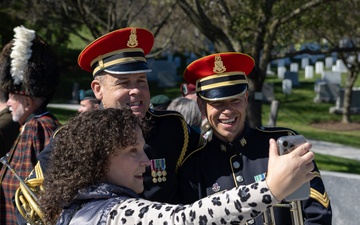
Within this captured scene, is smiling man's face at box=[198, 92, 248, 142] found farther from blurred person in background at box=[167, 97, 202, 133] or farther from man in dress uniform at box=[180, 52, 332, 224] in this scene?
blurred person in background at box=[167, 97, 202, 133]

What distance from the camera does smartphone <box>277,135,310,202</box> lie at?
2.13 meters

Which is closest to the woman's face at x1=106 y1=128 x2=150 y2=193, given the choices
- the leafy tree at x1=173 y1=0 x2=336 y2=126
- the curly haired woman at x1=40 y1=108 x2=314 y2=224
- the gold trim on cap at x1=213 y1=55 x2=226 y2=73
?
the curly haired woman at x1=40 y1=108 x2=314 y2=224

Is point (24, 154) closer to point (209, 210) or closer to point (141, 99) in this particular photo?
point (141, 99)

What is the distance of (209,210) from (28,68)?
2617 mm

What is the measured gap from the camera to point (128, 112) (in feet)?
8.46

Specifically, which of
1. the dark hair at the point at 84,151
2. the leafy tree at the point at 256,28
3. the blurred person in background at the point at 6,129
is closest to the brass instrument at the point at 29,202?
the dark hair at the point at 84,151

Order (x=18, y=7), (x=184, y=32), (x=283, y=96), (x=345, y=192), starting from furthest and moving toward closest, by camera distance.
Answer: (x=283, y=96)
(x=184, y=32)
(x=18, y=7)
(x=345, y=192)

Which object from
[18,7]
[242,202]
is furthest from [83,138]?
[18,7]

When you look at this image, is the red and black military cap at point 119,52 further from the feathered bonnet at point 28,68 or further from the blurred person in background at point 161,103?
the blurred person in background at point 161,103

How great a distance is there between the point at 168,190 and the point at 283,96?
2245cm

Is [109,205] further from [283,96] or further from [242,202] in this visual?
[283,96]

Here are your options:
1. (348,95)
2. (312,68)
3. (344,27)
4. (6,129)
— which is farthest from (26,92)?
(312,68)

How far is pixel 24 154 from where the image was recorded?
4.18 meters

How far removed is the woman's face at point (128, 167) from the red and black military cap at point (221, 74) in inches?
42.5
